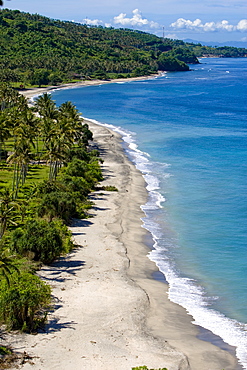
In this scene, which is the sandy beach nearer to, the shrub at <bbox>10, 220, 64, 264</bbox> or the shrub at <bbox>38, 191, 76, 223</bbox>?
the shrub at <bbox>10, 220, 64, 264</bbox>

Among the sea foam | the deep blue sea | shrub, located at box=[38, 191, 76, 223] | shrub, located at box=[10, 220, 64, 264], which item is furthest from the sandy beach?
shrub, located at box=[38, 191, 76, 223]

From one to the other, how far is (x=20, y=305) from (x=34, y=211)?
26.3m

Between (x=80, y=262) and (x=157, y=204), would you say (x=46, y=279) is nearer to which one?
(x=80, y=262)

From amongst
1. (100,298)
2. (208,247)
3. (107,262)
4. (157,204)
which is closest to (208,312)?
(100,298)

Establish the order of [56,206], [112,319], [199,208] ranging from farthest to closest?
[199,208] < [56,206] < [112,319]

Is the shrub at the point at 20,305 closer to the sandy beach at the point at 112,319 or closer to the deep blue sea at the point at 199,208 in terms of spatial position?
the sandy beach at the point at 112,319

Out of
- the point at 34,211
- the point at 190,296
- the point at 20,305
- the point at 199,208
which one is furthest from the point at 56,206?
the point at 20,305

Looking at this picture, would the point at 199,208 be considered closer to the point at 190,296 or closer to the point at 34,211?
the point at 34,211

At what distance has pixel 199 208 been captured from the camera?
6538 centimetres

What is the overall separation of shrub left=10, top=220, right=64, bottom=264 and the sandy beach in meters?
1.22

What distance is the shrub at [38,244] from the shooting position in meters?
43.1

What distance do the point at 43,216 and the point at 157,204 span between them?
1778cm

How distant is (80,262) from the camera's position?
4472 centimetres

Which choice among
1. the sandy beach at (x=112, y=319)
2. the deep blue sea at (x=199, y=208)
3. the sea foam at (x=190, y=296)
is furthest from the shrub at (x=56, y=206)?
the deep blue sea at (x=199, y=208)
